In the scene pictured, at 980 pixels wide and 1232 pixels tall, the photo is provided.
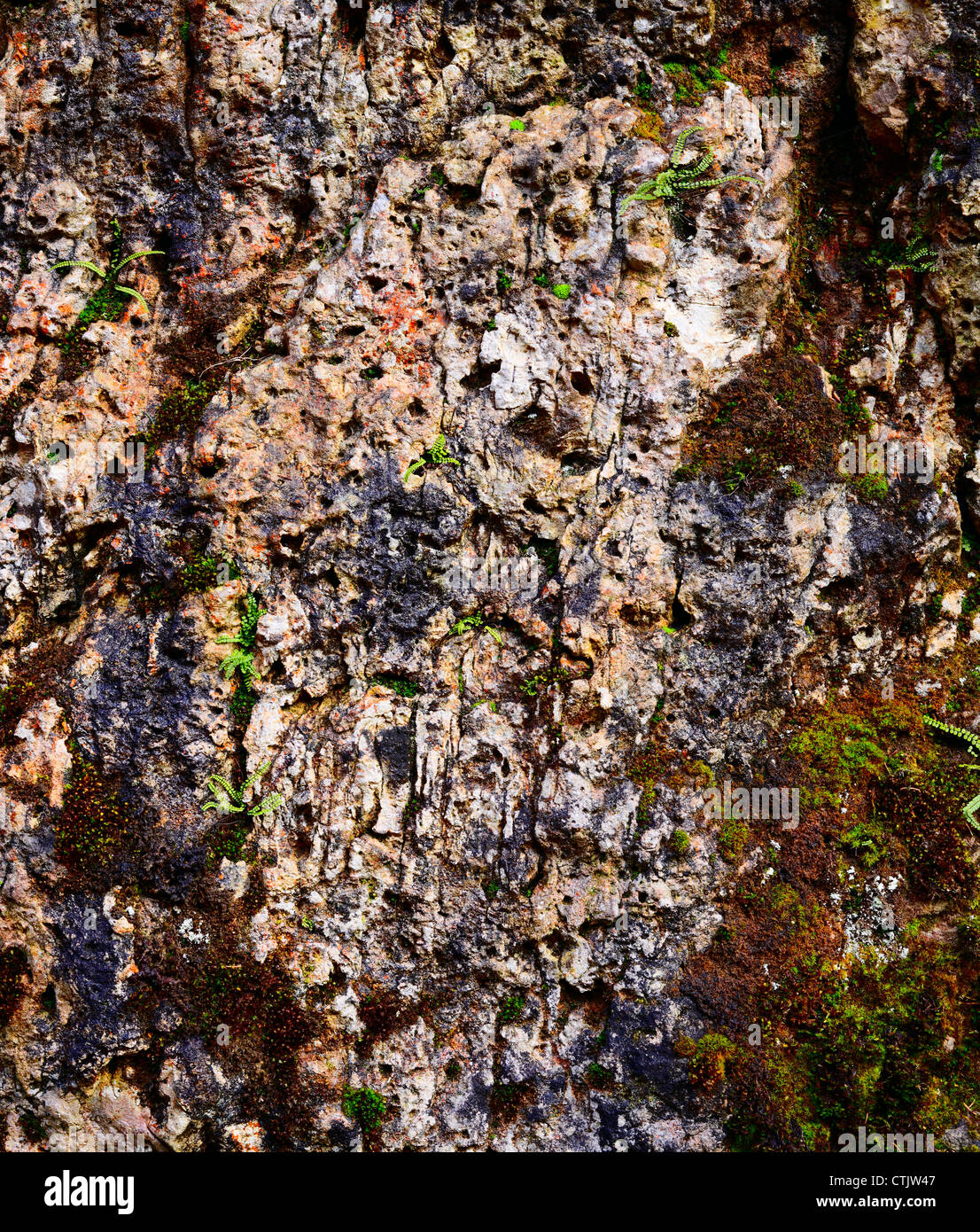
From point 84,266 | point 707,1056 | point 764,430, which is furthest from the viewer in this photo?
point 84,266

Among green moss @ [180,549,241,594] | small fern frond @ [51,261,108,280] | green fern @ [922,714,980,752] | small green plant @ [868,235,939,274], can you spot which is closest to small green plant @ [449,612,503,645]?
green moss @ [180,549,241,594]

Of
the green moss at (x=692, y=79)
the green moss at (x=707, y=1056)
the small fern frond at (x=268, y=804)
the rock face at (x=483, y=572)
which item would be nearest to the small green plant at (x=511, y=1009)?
the rock face at (x=483, y=572)

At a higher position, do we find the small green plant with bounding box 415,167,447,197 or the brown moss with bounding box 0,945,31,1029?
the small green plant with bounding box 415,167,447,197

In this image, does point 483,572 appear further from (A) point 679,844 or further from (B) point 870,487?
(B) point 870,487

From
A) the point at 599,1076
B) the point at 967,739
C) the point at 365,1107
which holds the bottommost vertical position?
the point at 365,1107

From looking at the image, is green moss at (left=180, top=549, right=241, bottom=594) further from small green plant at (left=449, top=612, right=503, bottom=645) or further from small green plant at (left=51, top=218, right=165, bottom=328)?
small green plant at (left=51, top=218, right=165, bottom=328)

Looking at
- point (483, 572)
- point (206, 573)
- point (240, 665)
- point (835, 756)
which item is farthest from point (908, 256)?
point (240, 665)
